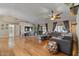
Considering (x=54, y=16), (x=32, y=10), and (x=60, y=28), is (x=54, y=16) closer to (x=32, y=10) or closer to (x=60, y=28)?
(x=60, y=28)

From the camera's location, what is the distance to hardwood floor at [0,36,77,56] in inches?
72.2

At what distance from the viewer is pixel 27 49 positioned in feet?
6.04

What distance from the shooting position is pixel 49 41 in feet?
6.15

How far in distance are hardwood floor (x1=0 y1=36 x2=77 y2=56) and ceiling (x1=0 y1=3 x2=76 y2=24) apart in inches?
15.1

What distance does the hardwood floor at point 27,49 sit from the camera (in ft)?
6.02

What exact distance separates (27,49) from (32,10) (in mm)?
716

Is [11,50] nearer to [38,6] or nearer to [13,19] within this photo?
[13,19]

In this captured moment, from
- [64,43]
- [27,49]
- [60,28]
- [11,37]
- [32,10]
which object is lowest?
[27,49]

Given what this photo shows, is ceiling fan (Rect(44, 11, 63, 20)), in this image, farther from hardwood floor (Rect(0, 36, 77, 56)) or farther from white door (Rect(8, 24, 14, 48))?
white door (Rect(8, 24, 14, 48))

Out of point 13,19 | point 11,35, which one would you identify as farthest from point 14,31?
point 13,19

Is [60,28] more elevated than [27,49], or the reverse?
[60,28]

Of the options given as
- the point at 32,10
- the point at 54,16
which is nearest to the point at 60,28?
the point at 54,16

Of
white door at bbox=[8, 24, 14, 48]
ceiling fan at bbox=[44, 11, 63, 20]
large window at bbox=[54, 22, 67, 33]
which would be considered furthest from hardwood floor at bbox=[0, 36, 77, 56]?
ceiling fan at bbox=[44, 11, 63, 20]

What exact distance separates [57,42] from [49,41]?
15 centimetres
